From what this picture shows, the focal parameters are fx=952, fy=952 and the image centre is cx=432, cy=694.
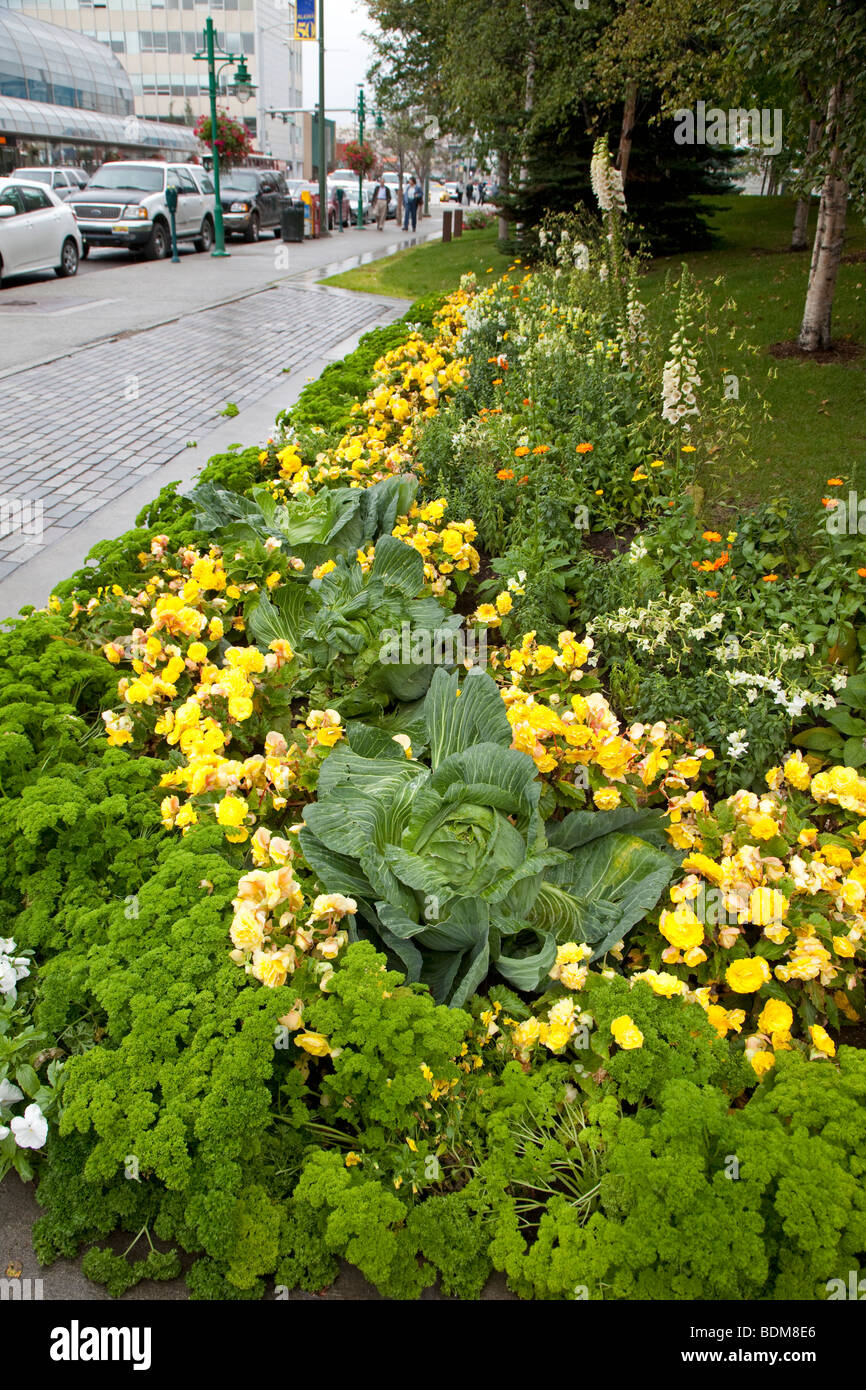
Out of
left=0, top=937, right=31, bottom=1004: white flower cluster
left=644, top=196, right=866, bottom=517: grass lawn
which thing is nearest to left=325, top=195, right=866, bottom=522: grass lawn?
left=644, top=196, right=866, bottom=517: grass lawn

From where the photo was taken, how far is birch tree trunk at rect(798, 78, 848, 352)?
8.70 metres

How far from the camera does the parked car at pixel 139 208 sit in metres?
20.0

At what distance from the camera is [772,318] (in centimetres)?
1127

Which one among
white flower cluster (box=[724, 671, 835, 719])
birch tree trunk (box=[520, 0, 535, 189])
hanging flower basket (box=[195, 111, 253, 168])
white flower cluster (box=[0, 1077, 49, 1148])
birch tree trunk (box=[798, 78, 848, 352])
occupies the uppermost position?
hanging flower basket (box=[195, 111, 253, 168])

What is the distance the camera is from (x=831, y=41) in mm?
6566

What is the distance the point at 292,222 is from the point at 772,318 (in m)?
20.7

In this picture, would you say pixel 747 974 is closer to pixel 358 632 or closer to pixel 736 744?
pixel 736 744

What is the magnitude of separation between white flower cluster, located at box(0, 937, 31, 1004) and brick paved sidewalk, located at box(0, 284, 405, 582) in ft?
11.4

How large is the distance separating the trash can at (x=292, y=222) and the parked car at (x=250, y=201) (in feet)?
2.23

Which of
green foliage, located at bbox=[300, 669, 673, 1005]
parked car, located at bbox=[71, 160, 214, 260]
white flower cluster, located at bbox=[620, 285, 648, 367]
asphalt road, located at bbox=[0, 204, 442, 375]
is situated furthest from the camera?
parked car, located at bbox=[71, 160, 214, 260]

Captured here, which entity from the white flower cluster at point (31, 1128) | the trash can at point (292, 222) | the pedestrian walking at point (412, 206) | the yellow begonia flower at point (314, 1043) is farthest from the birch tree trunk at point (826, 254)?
the pedestrian walking at point (412, 206)

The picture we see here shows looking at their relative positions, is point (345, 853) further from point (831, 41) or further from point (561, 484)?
point (831, 41)

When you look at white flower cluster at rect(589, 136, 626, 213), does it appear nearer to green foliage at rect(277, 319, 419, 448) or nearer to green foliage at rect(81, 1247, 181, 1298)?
green foliage at rect(277, 319, 419, 448)
